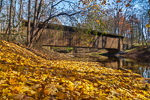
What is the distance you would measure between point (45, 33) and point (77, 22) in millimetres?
4756

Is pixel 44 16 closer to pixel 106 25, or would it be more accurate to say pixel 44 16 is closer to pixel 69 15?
pixel 69 15

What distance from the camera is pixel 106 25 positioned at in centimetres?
656

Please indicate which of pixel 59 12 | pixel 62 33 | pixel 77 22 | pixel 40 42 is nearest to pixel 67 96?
pixel 77 22

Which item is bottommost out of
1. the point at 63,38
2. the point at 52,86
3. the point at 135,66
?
the point at 135,66

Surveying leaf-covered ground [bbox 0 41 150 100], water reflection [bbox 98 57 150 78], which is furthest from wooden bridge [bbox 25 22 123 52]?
leaf-covered ground [bbox 0 41 150 100]

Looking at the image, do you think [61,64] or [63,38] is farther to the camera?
[63,38]

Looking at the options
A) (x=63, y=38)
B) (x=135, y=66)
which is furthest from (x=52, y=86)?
(x=63, y=38)

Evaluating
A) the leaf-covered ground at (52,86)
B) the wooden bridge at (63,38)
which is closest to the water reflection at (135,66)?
the leaf-covered ground at (52,86)

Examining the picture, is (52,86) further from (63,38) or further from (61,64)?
(63,38)

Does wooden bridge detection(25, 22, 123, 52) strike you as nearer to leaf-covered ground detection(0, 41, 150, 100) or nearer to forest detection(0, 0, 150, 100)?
forest detection(0, 0, 150, 100)

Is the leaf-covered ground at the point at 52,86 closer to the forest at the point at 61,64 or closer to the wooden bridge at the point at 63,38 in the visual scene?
the forest at the point at 61,64

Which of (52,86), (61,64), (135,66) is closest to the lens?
(52,86)

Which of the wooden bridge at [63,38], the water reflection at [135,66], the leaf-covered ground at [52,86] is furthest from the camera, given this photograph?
the wooden bridge at [63,38]

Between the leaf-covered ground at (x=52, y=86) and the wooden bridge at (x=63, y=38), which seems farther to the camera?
the wooden bridge at (x=63, y=38)
